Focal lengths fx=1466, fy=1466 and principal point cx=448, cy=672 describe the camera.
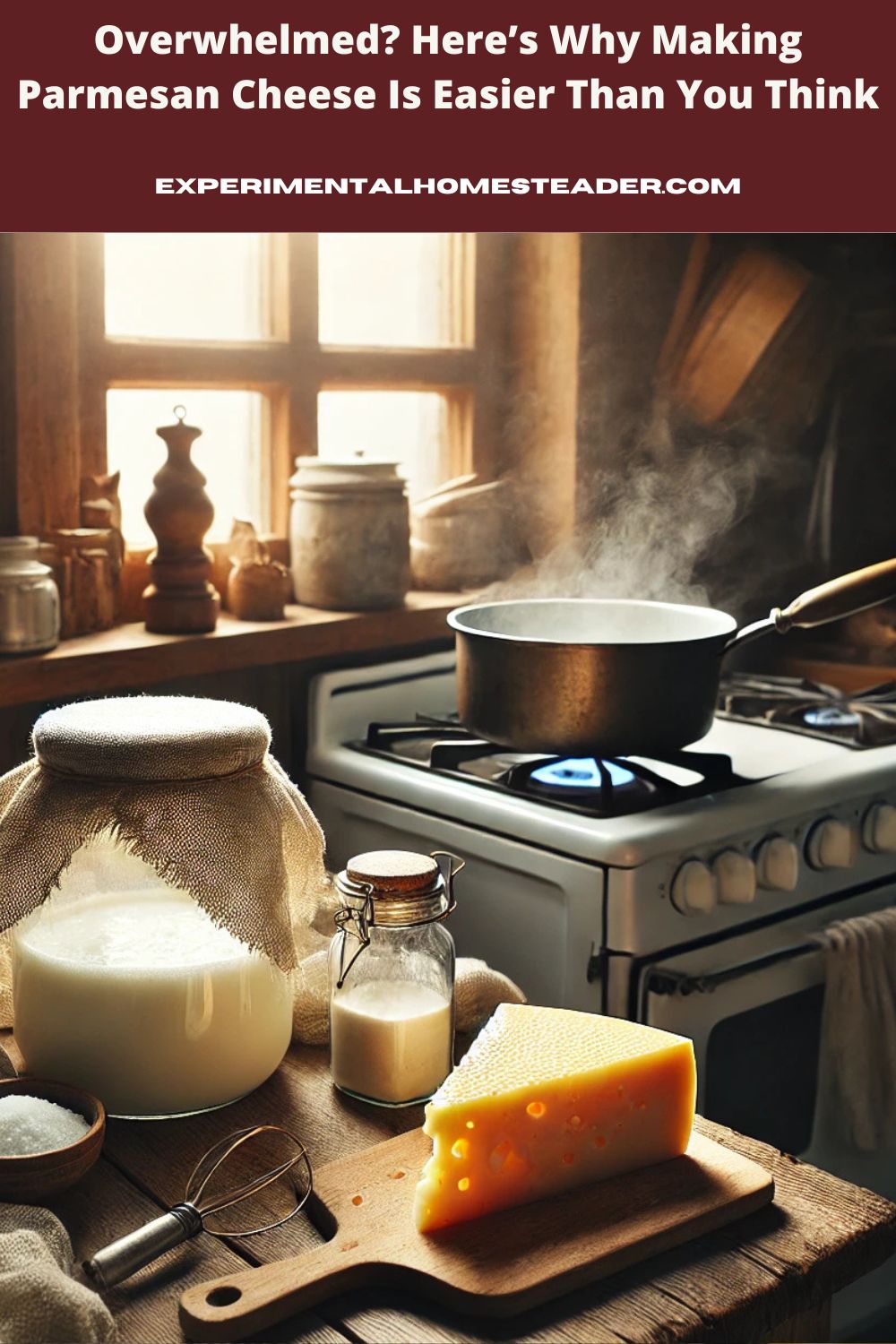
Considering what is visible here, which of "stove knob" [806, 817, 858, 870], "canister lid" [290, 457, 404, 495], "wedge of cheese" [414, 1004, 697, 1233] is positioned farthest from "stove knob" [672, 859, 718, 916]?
"canister lid" [290, 457, 404, 495]

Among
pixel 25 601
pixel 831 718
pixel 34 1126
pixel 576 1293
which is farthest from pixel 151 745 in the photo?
pixel 831 718

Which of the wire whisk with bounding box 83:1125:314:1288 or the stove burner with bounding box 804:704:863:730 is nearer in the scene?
the wire whisk with bounding box 83:1125:314:1288

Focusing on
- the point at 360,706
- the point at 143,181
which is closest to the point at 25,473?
the point at 143,181

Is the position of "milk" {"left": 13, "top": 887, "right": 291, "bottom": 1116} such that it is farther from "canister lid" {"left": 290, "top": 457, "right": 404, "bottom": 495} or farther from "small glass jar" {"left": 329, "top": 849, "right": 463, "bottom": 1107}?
"canister lid" {"left": 290, "top": 457, "right": 404, "bottom": 495}

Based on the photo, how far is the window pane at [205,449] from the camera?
2.29 m

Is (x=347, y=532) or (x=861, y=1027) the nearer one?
(x=861, y=1027)

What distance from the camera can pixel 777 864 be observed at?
6.48 feet

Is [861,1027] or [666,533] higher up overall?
[666,533]

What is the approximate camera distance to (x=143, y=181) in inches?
80.4

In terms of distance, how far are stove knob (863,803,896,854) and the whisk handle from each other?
4.25 feet

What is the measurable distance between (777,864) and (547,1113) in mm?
908

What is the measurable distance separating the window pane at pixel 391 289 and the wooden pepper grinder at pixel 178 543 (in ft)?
1.40

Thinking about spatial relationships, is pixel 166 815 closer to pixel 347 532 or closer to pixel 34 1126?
pixel 34 1126

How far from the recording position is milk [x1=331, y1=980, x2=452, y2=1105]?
1.33 metres
